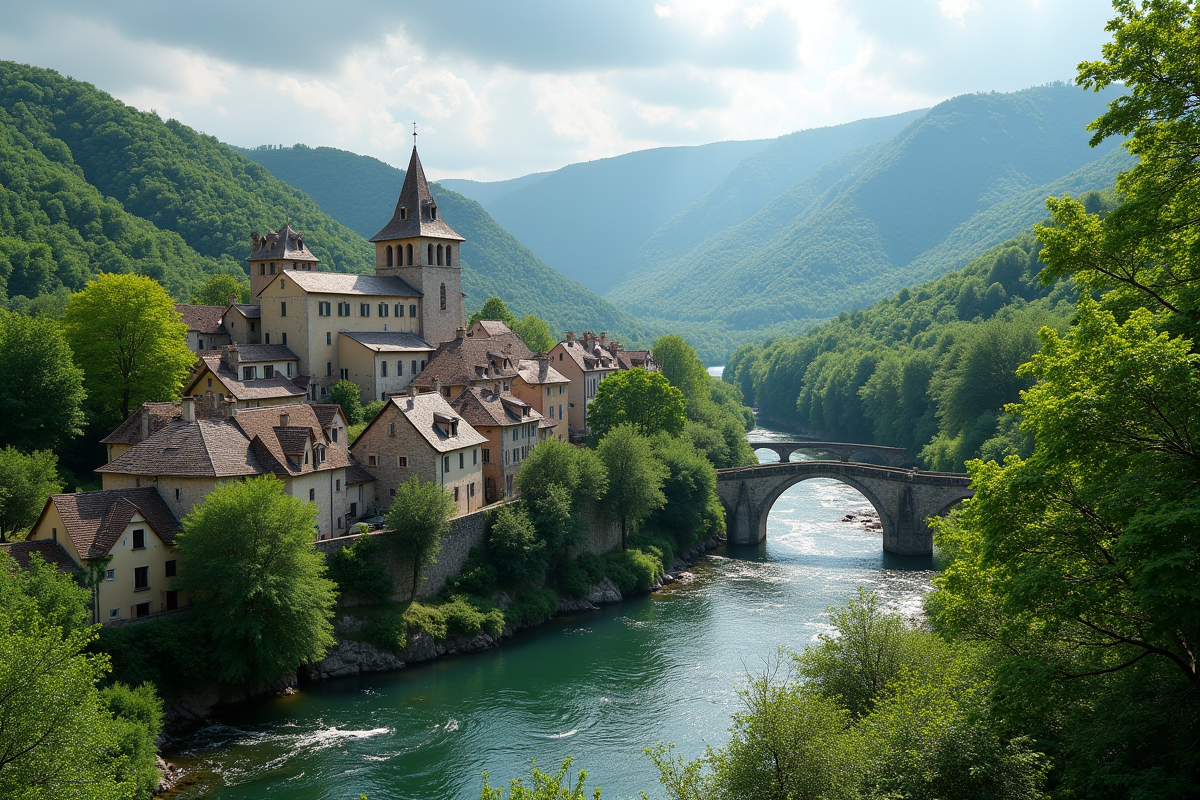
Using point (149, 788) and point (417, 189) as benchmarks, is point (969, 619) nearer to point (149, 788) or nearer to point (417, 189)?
point (149, 788)

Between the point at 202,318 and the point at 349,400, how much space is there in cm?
1322

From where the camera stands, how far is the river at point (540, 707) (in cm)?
3073

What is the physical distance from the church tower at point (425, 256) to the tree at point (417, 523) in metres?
26.0

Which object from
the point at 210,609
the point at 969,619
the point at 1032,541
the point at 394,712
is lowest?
the point at 394,712

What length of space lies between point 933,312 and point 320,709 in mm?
106961

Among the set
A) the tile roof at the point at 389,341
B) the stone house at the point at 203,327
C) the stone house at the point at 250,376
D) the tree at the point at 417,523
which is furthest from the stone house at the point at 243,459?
the stone house at the point at 203,327

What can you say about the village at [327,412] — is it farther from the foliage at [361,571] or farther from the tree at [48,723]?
the tree at [48,723]

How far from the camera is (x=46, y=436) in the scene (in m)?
44.6

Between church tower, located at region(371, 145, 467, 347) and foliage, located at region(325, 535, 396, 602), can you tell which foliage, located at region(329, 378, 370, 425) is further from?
foliage, located at region(325, 535, 396, 602)

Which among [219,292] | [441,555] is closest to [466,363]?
[441,555]

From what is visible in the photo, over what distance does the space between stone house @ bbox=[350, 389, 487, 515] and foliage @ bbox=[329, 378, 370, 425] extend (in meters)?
8.18

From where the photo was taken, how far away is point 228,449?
40125 millimetres

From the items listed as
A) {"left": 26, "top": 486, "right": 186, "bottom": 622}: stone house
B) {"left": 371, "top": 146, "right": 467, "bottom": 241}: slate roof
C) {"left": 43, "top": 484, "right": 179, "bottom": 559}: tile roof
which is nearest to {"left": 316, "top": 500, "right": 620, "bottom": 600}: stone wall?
{"left": 26, "top": 486, "right": 186, "bottom": 622}: stone house

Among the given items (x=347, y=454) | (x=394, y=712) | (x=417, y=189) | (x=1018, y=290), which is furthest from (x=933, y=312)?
(x=394, y=712)
